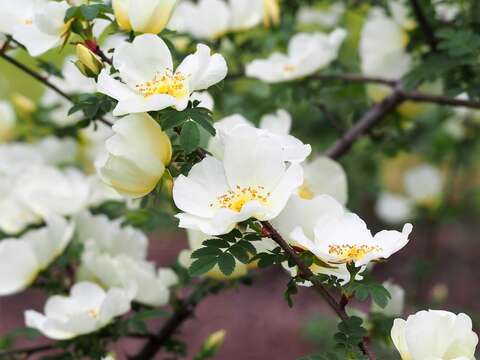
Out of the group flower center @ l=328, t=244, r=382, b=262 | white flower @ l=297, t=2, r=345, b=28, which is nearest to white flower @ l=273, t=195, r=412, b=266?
flower center @ l=328, t=244, r=382, b=262

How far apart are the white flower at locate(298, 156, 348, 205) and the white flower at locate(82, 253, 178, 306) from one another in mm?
323

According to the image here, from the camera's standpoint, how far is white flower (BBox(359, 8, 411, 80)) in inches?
76.9

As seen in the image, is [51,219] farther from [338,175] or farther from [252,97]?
Result: [252,97]

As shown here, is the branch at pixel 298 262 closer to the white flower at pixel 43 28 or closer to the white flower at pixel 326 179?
the white flower at pixel 43 28

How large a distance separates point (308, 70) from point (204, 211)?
2.60 ft

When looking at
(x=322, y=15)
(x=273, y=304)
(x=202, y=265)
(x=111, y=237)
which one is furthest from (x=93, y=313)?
(x=273, y=304)

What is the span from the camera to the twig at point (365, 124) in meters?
1.90

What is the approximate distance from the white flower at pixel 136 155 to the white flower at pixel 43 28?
0.70 ft

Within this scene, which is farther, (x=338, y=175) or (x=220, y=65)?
(x=338, y=175)

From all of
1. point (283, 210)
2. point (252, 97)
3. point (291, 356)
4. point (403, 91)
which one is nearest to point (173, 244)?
point (291, 356)

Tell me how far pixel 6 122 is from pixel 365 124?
0.94 metres

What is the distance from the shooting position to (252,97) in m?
2.28

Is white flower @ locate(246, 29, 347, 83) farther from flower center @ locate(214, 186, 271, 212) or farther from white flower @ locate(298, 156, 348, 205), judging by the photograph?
flower center @ locate(214, 186, 271, 212)

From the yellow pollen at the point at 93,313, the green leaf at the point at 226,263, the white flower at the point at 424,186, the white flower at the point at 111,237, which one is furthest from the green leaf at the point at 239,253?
the white flower at the point at 424,186
